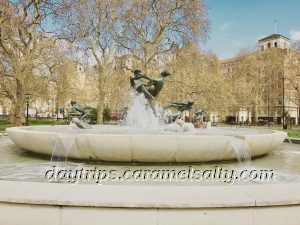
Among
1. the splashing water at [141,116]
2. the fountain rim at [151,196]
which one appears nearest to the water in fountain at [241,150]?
the fountain rim at [151,196]

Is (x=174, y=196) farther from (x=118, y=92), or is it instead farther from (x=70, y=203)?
(x=118, y=92)

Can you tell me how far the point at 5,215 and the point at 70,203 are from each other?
2.67 feet

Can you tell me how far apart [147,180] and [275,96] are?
6068 cm

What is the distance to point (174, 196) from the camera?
3947 millimetres

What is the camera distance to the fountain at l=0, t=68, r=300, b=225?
3801mm

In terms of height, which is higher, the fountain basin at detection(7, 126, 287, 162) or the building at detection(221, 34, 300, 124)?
the building at detection(221, 34, 300, 124)

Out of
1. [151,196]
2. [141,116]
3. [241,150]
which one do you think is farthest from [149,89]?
[151,196]

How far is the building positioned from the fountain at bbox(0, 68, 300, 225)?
3696 centimetres

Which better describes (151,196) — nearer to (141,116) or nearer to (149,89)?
(149,89)

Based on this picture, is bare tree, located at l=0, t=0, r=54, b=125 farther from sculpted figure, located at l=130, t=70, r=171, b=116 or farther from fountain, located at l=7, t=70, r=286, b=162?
fountain, located at l=7, t=70, r=286, b=162

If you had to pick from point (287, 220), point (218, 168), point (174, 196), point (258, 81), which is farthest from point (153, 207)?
point (258, 81)

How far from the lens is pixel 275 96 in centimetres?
6238

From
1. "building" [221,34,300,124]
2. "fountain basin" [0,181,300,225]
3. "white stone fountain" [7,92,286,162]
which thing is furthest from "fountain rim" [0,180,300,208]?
"building" [221,34,300,124]

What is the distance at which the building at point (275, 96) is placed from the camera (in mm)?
56594
